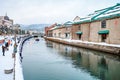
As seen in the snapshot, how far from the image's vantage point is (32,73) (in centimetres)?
1653

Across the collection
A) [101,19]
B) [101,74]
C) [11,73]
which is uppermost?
[101,19]

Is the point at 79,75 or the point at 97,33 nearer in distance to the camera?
the point at 79,75

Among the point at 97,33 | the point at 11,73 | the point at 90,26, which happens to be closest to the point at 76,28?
the point at 90,26

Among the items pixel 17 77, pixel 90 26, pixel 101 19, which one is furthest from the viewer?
pixel 90 26

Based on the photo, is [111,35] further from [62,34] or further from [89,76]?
[62,34]

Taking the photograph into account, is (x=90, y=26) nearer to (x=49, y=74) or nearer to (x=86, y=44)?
(x=86, y=44)

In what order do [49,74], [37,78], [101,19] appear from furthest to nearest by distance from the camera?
[101,19]
[49,74]
[37,78]

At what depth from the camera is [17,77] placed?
32.2 feet

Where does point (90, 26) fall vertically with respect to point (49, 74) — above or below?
above

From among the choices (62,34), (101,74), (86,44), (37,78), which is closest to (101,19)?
(86,44)

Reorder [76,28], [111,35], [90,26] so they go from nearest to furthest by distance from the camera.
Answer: [111,35]
[90,26]
[76,28]

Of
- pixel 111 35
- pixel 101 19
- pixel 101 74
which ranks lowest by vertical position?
pixel 101 74

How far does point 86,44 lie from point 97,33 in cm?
364

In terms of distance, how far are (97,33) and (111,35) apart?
5.97 m
